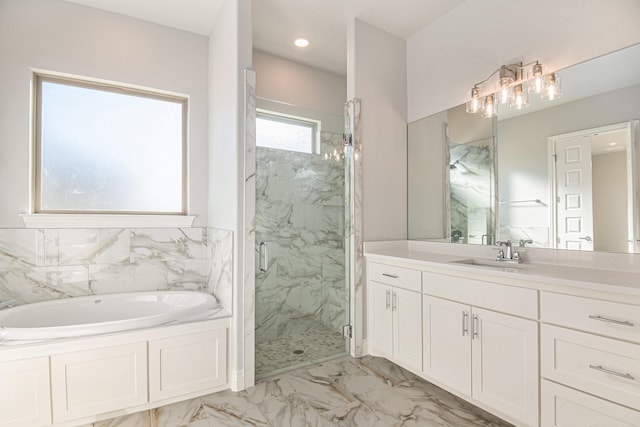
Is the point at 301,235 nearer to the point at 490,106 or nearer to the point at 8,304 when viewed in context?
the point at 490,106

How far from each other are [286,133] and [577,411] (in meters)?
2.61

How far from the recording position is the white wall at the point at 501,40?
1.81 m

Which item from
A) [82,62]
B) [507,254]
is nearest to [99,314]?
[82,62]

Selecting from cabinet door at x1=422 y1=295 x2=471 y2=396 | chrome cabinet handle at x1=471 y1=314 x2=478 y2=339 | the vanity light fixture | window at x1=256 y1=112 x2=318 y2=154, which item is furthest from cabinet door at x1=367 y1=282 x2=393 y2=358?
the vanity light fixture

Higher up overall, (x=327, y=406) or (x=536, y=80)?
(x=536, y=80)

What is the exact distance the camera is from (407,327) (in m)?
2.25

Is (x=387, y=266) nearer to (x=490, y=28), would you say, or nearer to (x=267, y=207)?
(x=267, y=207)

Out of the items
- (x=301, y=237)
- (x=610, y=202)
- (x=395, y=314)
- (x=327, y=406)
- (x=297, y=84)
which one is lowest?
(x=327, y=406)

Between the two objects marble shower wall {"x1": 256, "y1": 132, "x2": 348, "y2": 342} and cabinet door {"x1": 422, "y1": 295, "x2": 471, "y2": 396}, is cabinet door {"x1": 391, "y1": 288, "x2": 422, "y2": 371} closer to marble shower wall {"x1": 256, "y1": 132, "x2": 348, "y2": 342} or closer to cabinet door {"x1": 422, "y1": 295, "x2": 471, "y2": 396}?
cabinet door {"x1": 422, "y1": 295, "x2": 471, "y2": 396}

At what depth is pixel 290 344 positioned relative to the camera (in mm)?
2900

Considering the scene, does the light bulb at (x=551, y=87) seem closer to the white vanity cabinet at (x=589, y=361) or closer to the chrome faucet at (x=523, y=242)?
the chrome faucet at (x=523, y=242)

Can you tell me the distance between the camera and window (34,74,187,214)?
2494 mm

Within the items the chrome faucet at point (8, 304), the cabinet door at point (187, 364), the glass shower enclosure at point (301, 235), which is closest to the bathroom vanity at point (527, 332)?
the glass shower enclosure at point (301, 235)

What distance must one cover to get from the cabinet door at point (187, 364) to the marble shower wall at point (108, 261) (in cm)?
38
